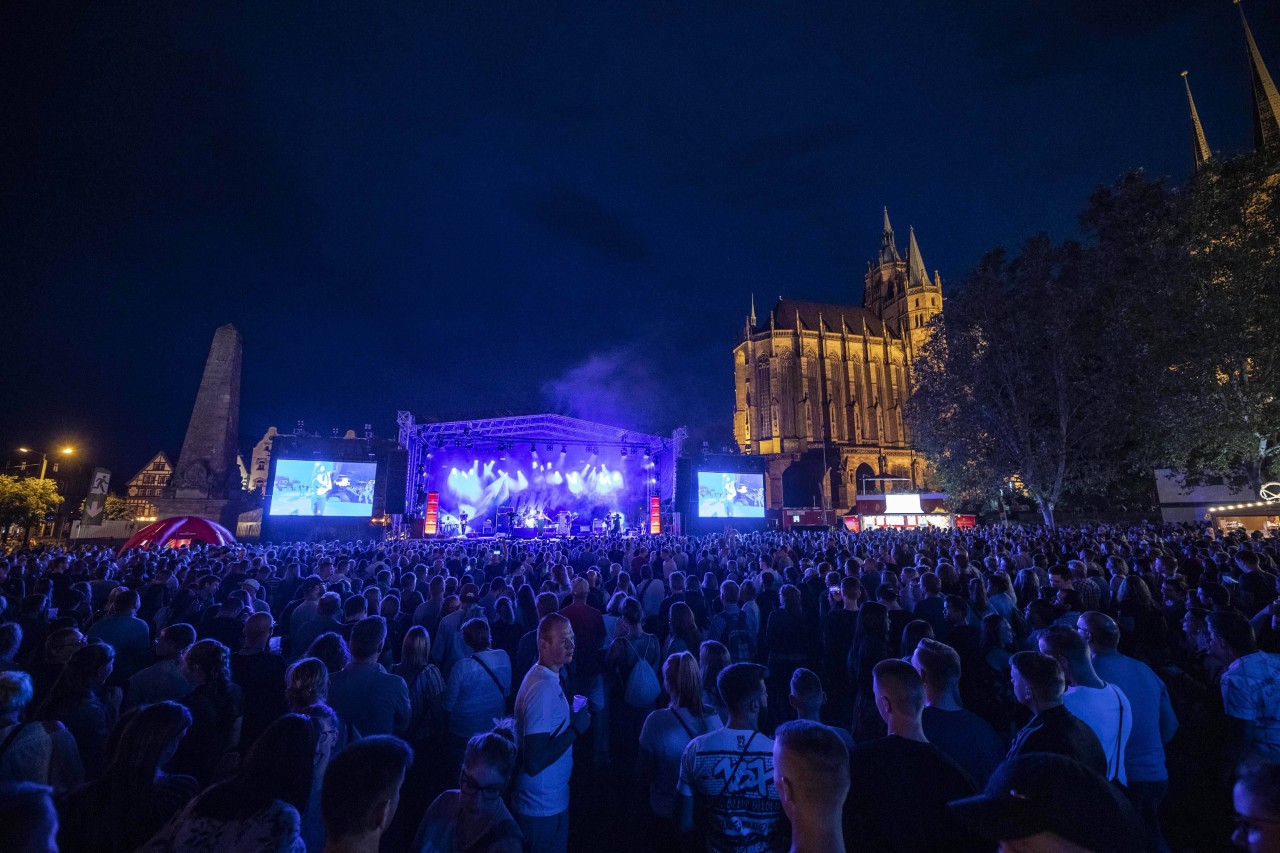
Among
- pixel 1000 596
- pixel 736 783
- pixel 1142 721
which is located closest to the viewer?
pixel 736 783

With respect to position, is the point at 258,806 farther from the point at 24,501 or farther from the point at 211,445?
the point at 24,501

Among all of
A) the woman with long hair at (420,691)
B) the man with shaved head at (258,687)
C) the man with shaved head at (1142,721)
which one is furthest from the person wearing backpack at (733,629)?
the man with shaved head at (258,687)

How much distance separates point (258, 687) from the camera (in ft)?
11.8

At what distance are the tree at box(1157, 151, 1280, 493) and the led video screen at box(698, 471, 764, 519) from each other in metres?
19.3

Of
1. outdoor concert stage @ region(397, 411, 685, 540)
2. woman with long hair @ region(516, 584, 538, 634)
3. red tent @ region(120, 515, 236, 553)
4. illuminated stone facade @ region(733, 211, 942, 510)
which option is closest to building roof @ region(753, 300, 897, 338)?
illuminated stone facade @ region(733, 211, 942, 510)

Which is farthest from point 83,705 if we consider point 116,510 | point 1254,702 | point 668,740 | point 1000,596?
point 116,510

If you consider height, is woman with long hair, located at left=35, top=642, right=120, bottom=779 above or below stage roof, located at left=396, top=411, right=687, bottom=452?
→ below


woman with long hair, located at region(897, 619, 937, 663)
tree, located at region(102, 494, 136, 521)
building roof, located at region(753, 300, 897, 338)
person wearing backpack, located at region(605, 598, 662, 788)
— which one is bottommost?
person wearing backpack, located at region(605, 598, 662, 788)

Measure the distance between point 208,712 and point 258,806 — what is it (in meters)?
1.92

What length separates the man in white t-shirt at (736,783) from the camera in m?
2.22

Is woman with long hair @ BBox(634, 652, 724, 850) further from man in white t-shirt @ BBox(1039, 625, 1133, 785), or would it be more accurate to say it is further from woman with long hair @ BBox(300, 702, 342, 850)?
man in white t-shirt @ BBox(1039, 625, 1133, 785)

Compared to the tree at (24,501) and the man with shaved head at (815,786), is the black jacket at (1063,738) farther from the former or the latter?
the tree at (24,501)

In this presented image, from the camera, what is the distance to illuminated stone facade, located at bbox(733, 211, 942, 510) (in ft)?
180

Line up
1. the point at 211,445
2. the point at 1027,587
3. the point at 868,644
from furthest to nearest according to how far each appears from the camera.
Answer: the point at 211,445 → the point at 1027,587 → the point at 868,644
